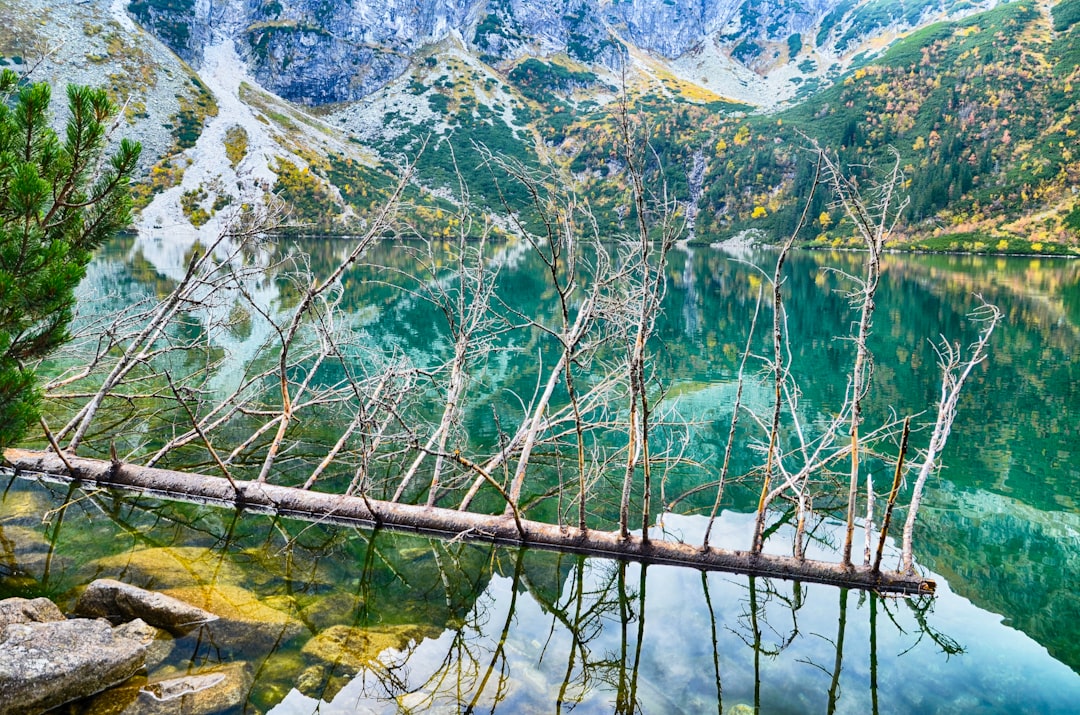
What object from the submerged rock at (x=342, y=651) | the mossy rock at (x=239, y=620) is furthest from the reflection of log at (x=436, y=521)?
the mossy rock at (x=239, y=620)

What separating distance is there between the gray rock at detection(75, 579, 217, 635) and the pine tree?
1882 millimetres

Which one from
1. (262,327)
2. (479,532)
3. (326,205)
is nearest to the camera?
(479,532)

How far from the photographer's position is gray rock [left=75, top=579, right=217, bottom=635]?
272 inches

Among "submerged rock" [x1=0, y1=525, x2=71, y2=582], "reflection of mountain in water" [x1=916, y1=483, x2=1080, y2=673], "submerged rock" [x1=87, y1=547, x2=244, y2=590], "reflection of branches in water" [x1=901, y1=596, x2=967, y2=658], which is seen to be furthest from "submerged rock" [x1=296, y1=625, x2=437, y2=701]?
"reflection of mountain in water" [x1=916, y1=483, x2=1080, y2=673]

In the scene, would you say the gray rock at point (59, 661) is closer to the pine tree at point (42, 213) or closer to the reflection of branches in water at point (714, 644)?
the pine tree at point (42, 213)

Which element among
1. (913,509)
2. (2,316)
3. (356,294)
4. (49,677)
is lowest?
(356,294)

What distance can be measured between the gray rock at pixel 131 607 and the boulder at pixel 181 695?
0.95 metres

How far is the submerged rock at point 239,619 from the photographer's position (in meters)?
7.07

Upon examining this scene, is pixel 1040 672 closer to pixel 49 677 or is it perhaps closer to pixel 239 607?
pixel 239 607

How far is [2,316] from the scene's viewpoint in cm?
616

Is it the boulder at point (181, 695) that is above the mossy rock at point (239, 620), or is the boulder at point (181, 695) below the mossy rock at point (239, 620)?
above

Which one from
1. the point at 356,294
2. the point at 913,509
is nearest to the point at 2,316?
the point at 913,509

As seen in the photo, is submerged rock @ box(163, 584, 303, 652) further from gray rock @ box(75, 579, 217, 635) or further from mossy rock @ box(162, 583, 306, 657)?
gray rock @ box(75, 579, 217, 635)

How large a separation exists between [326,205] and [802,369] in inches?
4802
